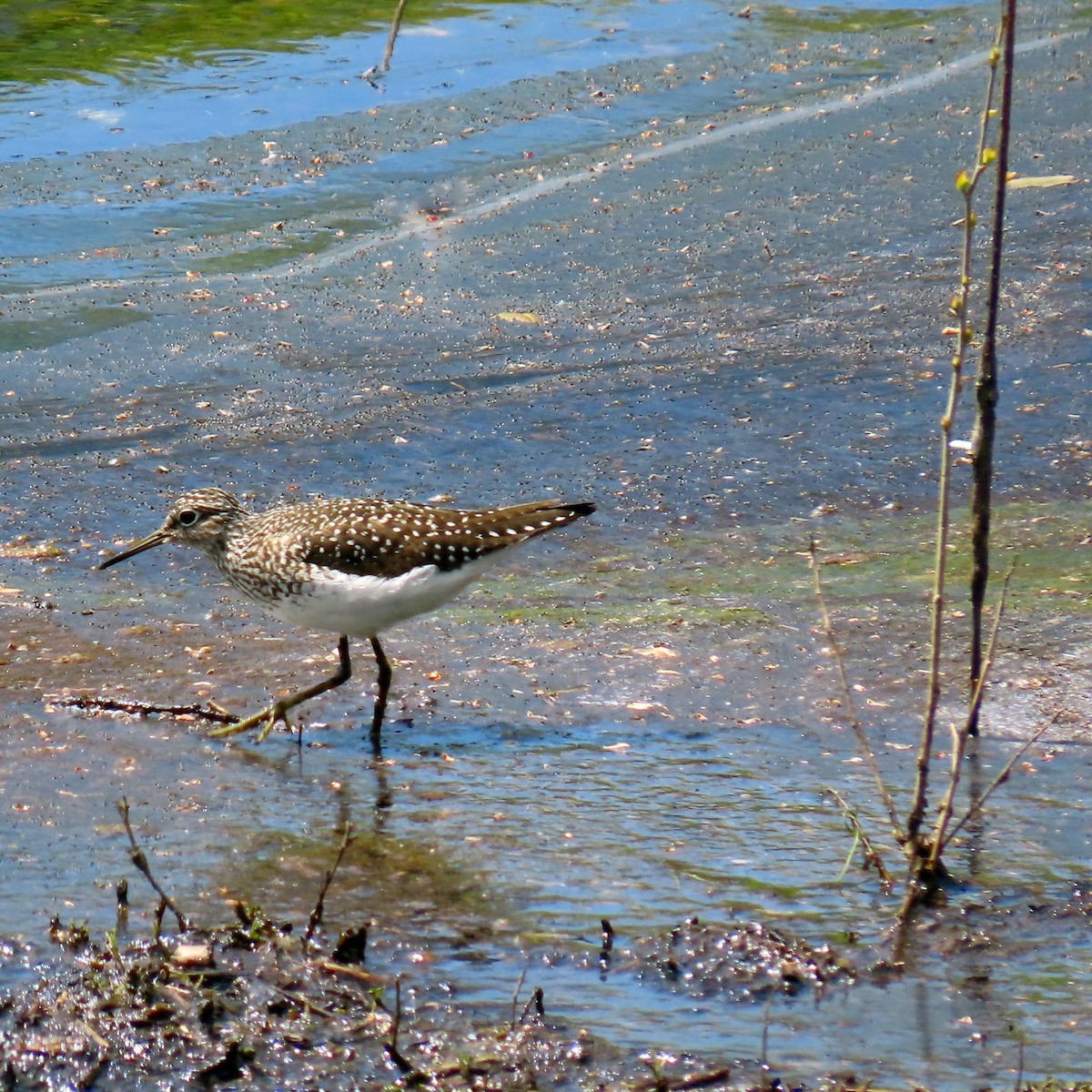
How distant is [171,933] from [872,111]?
1075cm

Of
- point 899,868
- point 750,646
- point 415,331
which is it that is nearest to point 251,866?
point 899,868

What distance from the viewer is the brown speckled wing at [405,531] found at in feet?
21.3

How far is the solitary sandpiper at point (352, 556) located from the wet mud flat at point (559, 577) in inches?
13.8

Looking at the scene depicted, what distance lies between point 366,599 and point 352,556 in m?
0.19

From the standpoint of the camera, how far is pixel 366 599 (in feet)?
21.0

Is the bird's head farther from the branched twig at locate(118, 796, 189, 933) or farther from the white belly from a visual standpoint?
the branched twig at locate(118, 796, 189, 933)

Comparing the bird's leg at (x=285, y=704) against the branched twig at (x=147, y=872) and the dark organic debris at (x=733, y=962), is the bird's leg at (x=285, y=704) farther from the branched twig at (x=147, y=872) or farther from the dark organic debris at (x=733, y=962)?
the dark organic debris at (x=733, y=962)

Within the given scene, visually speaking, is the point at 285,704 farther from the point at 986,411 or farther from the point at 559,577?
the point at 986,411

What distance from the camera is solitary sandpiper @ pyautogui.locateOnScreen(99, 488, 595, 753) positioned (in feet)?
21.1

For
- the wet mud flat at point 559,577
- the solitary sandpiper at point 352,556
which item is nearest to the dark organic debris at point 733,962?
the wet mud flat at point 559,577

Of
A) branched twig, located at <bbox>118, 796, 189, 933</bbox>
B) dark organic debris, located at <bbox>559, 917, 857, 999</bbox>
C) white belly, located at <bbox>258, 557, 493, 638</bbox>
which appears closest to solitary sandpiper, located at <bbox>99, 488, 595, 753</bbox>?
white belly, located at <bbox>258, 557, 493, 638</bbox>

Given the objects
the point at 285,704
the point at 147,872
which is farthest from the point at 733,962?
the point at 285,704

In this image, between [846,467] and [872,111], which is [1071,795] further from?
[872,111]

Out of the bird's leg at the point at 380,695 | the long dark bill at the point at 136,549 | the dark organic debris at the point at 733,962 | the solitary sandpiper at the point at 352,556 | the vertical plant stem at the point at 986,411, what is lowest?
the bird's leg at the point at 380,695
